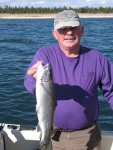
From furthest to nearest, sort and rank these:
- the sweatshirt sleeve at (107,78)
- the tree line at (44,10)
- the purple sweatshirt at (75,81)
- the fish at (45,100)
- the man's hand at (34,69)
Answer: the tree line at (44,10), the sweatshirt sleeve at (107,78), the purple sweatshirt at (75,81), the man's hand at (34,69), the fish at (45,100)

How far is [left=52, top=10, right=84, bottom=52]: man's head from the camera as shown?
365 centimetres

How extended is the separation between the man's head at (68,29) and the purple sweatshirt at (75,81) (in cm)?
15

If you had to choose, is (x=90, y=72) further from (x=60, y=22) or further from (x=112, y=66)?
(x=60, y=22)

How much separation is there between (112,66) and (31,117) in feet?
17.3

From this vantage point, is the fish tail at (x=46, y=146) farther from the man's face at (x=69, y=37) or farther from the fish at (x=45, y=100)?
the man's face at (x=69, y=37)

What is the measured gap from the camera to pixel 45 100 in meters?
3.36

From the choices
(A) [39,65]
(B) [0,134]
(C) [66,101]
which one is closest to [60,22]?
(A) [39,65]

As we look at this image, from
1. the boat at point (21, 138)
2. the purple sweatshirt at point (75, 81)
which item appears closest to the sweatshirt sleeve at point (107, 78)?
the purple sweatshirt at point (75, 81)

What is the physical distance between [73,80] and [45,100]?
1.69ft

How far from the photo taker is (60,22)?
12.0 feet

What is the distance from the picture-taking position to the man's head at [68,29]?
144 inches

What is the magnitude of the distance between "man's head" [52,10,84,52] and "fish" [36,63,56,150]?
0.56m

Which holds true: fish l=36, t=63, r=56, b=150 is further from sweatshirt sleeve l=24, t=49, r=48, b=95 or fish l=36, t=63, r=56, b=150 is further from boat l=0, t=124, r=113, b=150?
boat l=0, t=124, r=113, b=150

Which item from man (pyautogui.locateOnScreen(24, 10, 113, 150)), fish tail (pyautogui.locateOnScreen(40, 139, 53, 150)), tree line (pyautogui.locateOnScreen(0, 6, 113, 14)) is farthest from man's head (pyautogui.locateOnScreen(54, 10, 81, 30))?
A: tree line (pyautogui.locateOnScreen(0, 6, 113, 14))
